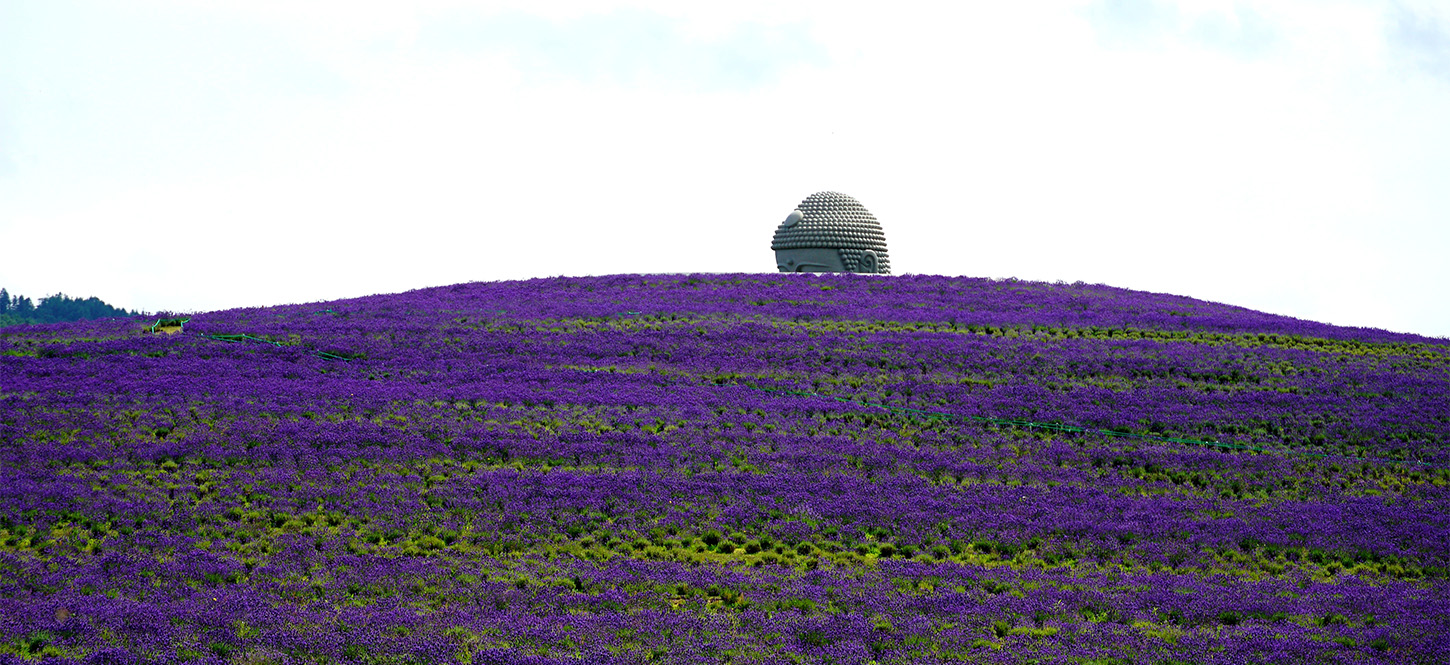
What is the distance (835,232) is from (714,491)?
3554 cm

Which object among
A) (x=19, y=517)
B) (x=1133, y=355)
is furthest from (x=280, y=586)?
(x=1133, y=355)

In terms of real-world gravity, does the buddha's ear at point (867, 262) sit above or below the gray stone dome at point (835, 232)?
below

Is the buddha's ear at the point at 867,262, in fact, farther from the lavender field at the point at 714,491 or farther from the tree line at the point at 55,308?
the tree line at the point at 55,308

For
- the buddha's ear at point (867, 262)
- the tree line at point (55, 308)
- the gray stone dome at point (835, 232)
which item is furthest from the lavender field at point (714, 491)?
Result: the tree line at point (55, 308)

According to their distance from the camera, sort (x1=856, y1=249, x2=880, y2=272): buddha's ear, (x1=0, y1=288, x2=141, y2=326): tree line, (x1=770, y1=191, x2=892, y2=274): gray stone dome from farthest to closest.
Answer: (x1=0, y1=288, x2=141, y2=326): tree line < (x1=856, y1=249, x2=880, y2=272): buddha's ear < (x1=770, y1=191, x2=892, y2=274): gray stone dome

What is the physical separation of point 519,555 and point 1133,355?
1052 inches

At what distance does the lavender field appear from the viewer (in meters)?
18.9

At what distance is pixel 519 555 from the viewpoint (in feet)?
76.4

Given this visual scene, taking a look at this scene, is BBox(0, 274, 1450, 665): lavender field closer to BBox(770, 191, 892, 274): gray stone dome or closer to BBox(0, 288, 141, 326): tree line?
BBox(770, 191, 892, 274): gray stone dome

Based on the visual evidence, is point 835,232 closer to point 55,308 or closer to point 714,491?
point 714,491

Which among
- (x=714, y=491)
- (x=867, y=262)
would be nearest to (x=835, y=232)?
(x=867, y=262)

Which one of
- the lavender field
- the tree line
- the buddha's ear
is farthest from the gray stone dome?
the tree line

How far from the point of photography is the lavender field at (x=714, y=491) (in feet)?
62.1

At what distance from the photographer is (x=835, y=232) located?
60.8 meters
